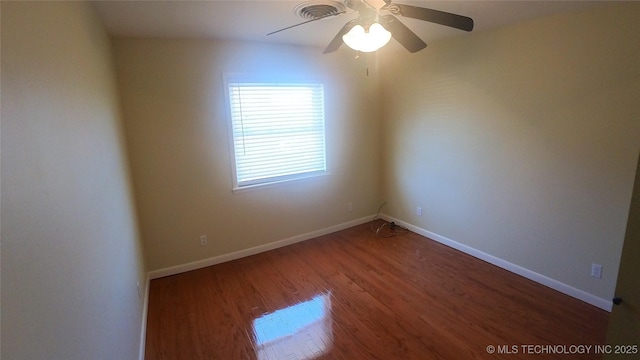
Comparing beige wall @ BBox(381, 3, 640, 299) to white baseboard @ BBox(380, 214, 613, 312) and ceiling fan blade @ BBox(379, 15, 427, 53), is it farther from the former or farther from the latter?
ceiling fan blade @ BBox(379, 15, 427, 53)

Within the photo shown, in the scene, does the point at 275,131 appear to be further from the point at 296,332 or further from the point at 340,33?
the point at 296,332

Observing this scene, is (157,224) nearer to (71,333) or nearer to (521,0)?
(71,333)

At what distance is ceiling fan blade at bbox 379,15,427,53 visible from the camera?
1767 millimetres

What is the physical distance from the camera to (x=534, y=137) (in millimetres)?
2705

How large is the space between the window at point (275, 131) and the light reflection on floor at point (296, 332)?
1.48 meters

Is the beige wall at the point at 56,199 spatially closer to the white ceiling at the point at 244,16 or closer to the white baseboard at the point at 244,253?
the white ceiling at the point at 244,16

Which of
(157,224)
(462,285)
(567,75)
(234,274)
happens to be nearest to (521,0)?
(567,75)

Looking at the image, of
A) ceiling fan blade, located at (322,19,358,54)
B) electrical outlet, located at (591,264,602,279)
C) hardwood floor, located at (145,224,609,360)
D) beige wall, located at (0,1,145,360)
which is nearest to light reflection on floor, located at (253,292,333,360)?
hardwood floor, located at (145,224,609,360)

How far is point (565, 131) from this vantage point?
2.50 m

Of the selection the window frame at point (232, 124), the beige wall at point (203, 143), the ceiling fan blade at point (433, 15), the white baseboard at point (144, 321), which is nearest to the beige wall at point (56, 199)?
the white baseboard at point (144, 321)

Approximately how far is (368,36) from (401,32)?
0.30m

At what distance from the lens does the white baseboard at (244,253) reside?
315 centimetres

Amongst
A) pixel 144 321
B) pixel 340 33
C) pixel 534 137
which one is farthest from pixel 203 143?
pixel 534 137

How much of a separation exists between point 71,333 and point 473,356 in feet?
7.19
